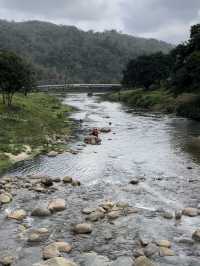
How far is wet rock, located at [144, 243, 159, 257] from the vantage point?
767 inches

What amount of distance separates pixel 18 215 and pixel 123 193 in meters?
8.25

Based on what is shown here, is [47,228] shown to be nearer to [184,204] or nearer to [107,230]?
[107,230]

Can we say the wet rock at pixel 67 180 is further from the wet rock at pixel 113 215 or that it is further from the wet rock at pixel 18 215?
the wet rock at pixel 113 215

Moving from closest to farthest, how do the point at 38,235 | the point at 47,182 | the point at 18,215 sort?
the point at 38,235, the point at 18,215, the point at 47,182

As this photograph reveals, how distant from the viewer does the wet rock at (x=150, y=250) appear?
63.9 feet

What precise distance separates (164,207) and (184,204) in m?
1.45

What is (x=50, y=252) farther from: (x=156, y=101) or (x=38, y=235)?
(x=156, y=101)

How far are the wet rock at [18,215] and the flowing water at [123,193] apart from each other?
58 centimetres

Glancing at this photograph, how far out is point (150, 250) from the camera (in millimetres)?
19672

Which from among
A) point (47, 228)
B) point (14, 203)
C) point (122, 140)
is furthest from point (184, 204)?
point (122, 140)

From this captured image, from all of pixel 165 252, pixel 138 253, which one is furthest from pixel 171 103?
pixel 138 253

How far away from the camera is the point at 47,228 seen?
2300 cm

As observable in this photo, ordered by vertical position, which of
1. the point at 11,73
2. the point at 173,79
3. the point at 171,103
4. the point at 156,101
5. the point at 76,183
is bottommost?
the point at 76,183

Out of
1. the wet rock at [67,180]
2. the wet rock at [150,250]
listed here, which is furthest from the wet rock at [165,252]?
the wet rock at [67,180]
